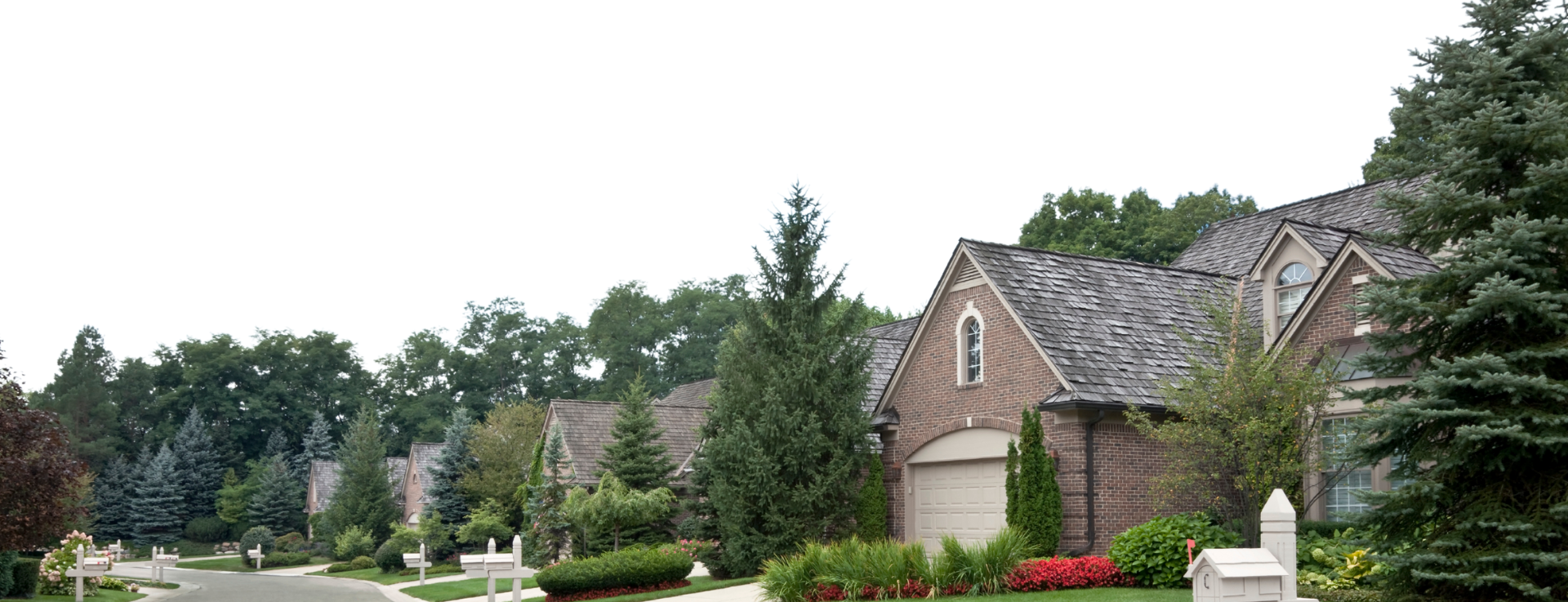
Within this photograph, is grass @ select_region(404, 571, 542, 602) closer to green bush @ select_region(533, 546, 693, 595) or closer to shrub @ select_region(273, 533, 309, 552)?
green bush @ select_region(533, 546, 693, 595)

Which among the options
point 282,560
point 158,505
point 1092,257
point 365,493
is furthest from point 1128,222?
point 158,505

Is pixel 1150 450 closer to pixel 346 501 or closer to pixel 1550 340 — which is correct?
pixel 1550 340

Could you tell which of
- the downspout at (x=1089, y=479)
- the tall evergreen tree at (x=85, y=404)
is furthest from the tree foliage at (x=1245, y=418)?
the tall evergreen tree at (x=85, y=404)

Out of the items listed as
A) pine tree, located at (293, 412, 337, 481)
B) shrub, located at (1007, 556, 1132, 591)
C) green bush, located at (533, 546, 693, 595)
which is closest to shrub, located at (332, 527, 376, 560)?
green bush, located at (533, 546, 693, 595)

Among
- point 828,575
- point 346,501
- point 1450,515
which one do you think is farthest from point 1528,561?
point 346,501

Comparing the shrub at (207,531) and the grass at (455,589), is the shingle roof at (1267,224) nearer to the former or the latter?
the grass at (455,589)

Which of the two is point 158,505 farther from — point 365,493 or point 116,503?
point 365,493

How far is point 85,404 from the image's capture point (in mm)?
86125

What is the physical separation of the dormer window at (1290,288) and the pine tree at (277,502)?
208 ft

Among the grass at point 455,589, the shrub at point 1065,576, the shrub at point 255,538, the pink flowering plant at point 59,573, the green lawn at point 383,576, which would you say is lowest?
the shrub at point 255,538

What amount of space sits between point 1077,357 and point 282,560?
152 ft

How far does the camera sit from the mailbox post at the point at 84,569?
85.6 feet

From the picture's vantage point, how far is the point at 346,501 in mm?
52938

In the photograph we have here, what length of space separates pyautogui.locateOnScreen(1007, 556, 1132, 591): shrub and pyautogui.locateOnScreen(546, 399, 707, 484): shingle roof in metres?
19.7
